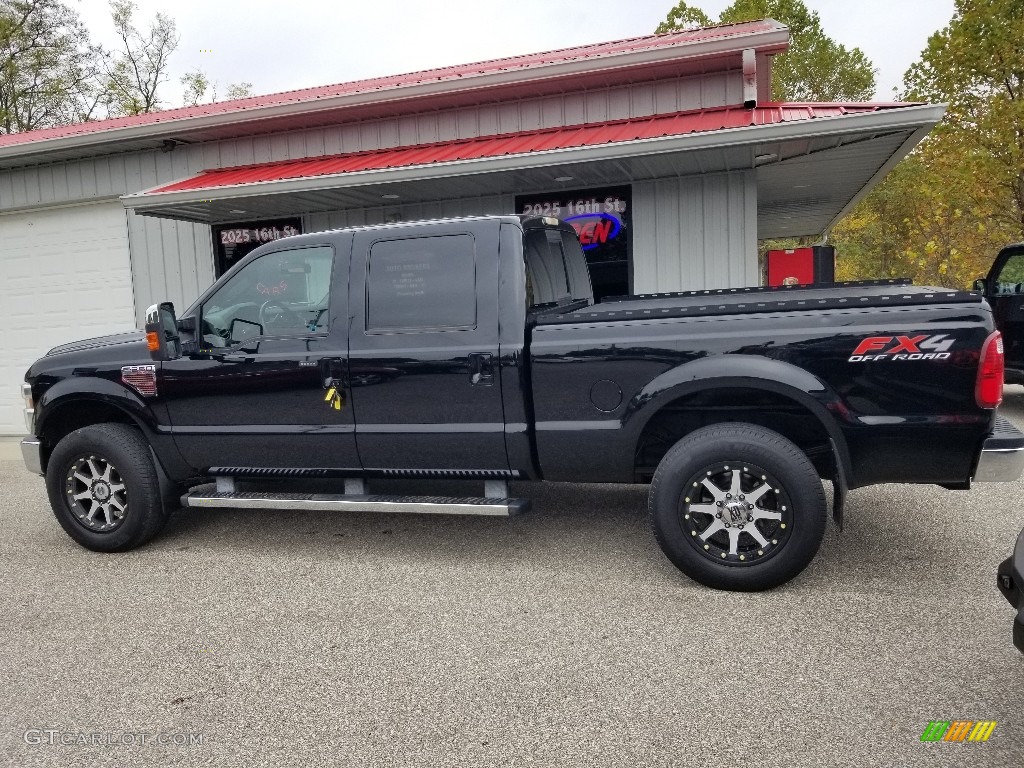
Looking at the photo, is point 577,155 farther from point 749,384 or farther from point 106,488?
point 106,488

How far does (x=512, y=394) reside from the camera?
4352 millimetres

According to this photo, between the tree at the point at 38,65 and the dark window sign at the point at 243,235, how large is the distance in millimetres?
26764

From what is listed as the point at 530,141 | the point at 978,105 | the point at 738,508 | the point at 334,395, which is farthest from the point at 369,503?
the point at 978,105

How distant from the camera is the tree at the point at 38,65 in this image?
30625 millimetres

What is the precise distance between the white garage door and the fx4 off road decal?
1015 cm

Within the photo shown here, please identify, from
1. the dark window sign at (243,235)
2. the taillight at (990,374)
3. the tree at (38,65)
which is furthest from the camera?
the tree at (38,65)

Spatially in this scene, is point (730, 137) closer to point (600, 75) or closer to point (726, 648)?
point (600, 75)

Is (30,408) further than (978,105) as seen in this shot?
No

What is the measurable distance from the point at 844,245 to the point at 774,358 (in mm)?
36116

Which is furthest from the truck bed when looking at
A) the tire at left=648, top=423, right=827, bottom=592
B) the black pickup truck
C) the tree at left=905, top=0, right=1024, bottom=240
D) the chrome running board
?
the tree at left=905, top=0, right=1024, bottom=240

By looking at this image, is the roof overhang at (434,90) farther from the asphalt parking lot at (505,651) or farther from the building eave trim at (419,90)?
the asphalt parking lot at (505,651)

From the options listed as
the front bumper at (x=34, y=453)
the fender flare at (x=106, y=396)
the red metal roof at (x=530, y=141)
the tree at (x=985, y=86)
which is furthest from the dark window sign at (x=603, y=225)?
the tree at (x=985, y=86)

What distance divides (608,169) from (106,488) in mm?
5698

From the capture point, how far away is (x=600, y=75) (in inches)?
356
